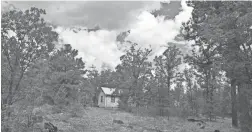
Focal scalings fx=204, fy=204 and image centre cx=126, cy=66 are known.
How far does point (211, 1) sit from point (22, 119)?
13787 mm

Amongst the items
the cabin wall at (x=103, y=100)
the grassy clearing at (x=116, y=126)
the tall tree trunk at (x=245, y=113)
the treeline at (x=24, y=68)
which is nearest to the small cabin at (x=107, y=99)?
the cabin wall at (x=103, y=100)

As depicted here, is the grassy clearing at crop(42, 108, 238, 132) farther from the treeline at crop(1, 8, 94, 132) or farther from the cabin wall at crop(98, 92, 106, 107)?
the cabin wall at crop(98, 92, 106, 107)

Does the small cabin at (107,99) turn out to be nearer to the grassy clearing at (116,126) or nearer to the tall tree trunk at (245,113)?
the grassy clearing at (116,126)

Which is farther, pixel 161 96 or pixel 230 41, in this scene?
pixel 161 96

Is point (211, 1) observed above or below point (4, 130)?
above

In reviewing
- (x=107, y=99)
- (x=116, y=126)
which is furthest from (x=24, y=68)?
(x=107, y=99)

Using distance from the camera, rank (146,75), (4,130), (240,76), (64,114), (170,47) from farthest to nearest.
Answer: (146,75)
(170,47)
(64,114)
(240,76)
(4,130)

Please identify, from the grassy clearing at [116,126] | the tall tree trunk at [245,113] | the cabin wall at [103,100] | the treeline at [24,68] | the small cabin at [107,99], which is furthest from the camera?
the cabin wall at [103,100]

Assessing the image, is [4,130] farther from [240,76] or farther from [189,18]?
[189,18]

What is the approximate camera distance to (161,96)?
23.8 m

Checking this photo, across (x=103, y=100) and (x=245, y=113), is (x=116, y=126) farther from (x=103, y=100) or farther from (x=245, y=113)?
(x=103, y=100)

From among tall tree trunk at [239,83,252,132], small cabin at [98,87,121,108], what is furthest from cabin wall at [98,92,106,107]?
tall tree trunk at [239,83,252,132]

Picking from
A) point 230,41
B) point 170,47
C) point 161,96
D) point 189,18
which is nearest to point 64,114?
point 161,96

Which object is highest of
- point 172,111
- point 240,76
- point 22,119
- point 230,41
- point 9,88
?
point 230,41
